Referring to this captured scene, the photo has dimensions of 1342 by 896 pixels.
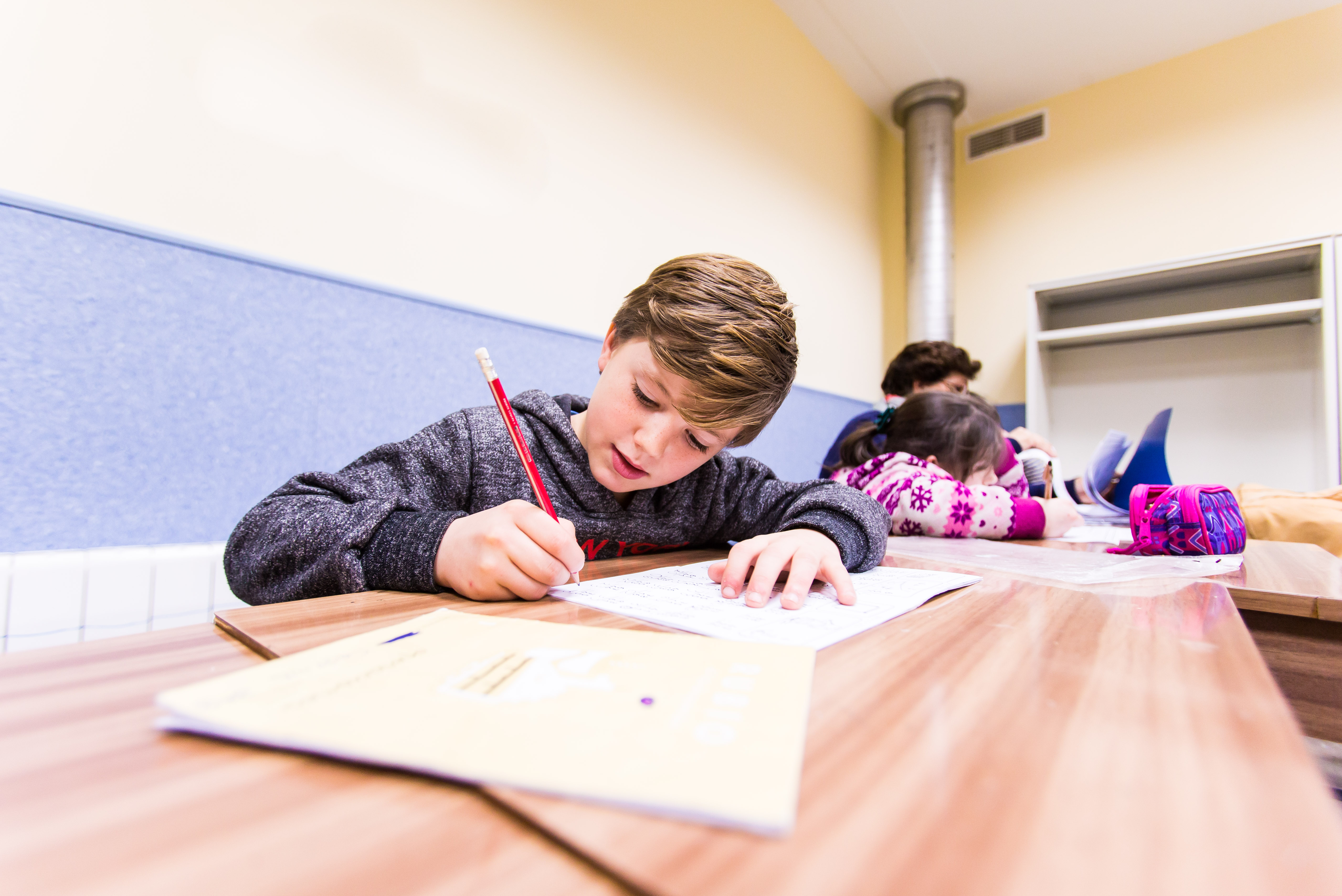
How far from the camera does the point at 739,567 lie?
453mm

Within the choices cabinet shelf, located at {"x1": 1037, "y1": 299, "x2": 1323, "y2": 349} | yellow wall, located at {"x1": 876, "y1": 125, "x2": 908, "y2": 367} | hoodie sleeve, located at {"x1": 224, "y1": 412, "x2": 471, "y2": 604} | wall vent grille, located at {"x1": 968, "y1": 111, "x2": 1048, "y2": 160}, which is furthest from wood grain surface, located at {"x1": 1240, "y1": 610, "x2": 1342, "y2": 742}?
wall vent grille, located at {"x1": 968, "y1": 111, "x2": 1048, "y2": 160}

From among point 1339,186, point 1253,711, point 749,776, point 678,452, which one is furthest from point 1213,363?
point 749,776

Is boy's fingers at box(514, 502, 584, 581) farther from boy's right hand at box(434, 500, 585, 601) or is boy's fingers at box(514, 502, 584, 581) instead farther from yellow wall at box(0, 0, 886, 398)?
yellow wall at box(0, 0, 886, 398)

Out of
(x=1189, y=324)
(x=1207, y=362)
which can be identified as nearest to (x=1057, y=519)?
(x=1189, y=324)

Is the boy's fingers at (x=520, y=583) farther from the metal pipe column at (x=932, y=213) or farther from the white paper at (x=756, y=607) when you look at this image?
the metal pipe column at (x=932, y=213)

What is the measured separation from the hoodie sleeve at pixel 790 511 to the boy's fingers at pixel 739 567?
0.36 feet

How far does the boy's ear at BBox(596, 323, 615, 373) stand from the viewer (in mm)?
716

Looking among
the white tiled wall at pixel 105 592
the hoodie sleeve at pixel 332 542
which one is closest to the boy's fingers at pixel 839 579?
the hoodie sleeve at pixel 332 542

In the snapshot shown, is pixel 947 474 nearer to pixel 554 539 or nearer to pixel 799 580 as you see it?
pixel 799 580

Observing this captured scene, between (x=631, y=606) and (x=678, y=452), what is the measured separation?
0.26 m

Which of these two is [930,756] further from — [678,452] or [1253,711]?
[678,452]

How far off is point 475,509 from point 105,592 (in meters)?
0.49

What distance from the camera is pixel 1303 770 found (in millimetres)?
182

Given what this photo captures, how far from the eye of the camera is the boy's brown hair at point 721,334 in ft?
1.99
